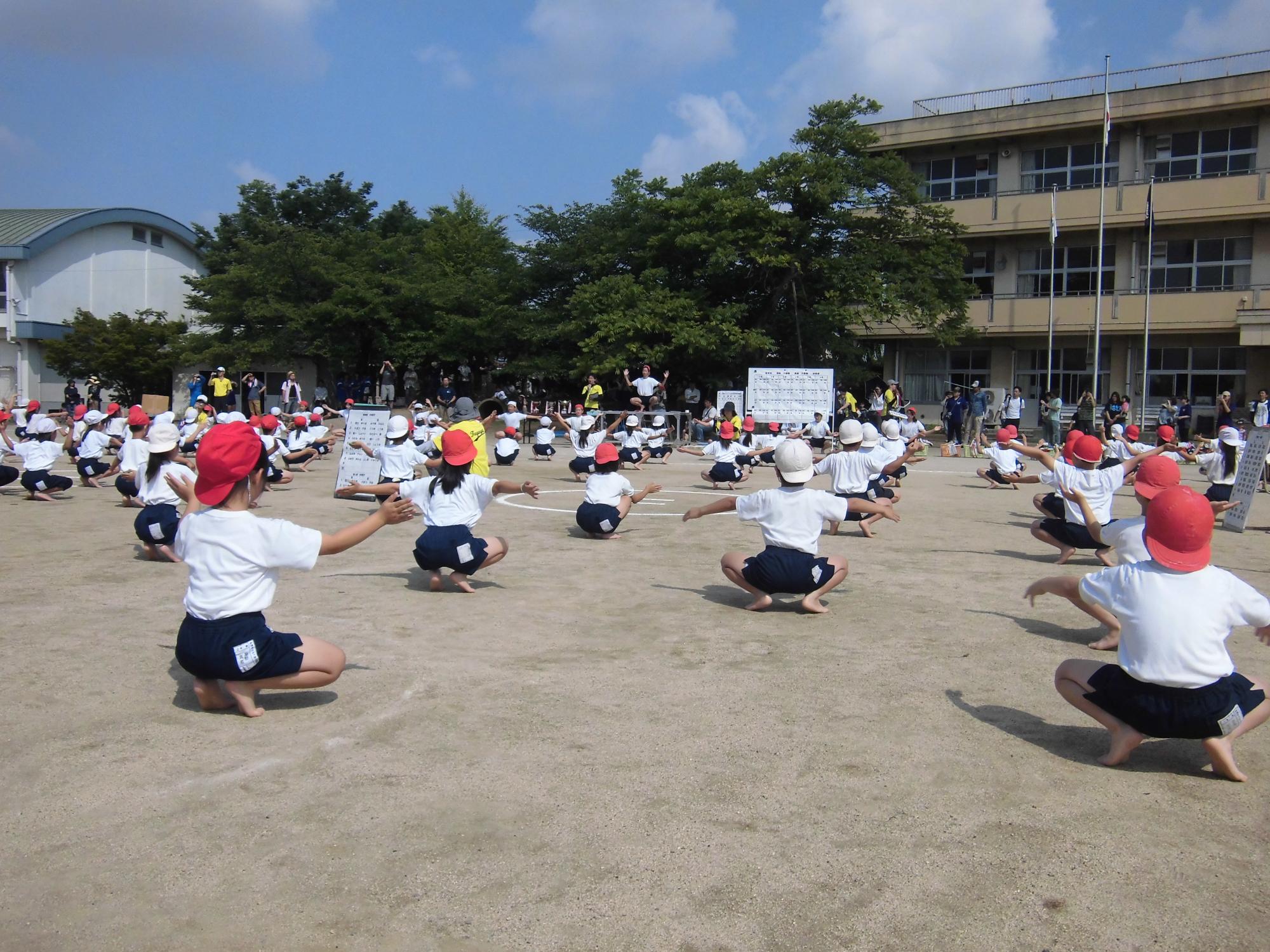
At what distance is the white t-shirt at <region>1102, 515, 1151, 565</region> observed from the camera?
20.1ft

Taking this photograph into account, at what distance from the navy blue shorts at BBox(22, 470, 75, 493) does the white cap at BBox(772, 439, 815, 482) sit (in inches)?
407

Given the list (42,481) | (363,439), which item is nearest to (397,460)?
(363,439)

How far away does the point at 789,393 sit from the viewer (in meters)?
25.2

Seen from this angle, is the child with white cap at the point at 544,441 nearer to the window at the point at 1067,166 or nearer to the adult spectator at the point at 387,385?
the adult spectator at the point at 387,385

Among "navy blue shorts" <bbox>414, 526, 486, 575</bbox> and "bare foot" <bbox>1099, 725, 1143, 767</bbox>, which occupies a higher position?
"navy blue shorts" <bbox>414, 526, 486, 575</bbox>

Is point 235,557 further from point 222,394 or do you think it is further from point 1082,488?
point 222,394

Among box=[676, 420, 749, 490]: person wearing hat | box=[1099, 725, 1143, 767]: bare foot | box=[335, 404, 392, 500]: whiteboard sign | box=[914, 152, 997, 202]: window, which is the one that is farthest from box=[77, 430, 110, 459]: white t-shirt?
box=[914, 152, 997, 202]: window

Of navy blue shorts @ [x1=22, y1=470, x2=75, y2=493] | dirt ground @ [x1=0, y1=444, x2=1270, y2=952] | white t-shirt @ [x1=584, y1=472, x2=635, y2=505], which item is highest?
white t-shirt @ [x1=584, y1=472, x2=635, y2=505]

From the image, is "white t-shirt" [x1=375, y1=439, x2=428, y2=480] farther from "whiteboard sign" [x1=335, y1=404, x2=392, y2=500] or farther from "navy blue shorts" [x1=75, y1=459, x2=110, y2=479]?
"navy blue shorts" [x1=75, y1=459, x2=110, y2=479]

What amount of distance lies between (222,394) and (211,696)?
2112 centimetres

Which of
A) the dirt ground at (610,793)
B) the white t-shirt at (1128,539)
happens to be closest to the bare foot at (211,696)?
the dirt ground at (610,793)

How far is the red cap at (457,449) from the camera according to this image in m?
8.00

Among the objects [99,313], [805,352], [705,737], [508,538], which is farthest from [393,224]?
[705,737]

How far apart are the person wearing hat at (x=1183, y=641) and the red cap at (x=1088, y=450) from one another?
5.05 meters
